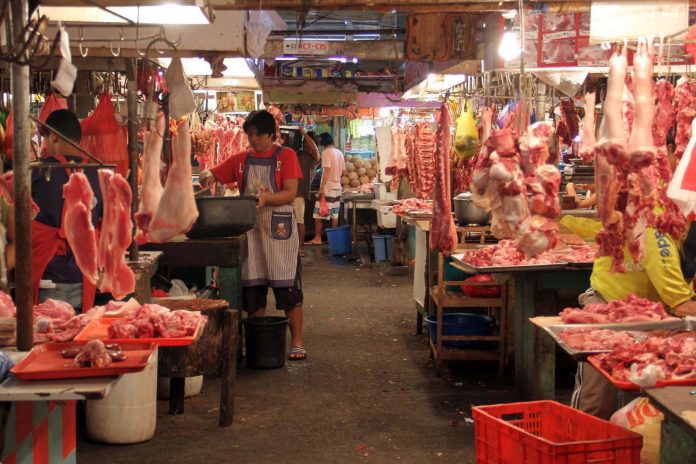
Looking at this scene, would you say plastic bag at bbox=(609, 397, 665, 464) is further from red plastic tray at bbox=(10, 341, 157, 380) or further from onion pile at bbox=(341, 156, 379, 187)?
onion pile at bbox=(341, 156, 379, 187)

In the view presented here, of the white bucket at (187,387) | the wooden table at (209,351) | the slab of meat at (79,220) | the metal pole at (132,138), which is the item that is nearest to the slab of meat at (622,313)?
the wooden table at (209,351)

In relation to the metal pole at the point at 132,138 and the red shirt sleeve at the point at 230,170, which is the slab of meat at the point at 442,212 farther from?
the red shirt sleeve at the point at 230,170

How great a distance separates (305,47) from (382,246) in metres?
7.94

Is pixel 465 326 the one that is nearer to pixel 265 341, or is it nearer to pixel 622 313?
pixel 265 341

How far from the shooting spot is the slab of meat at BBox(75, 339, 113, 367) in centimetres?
334

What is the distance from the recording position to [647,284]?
5340mm

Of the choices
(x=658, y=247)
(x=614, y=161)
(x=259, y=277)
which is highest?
(x=614, y=161)

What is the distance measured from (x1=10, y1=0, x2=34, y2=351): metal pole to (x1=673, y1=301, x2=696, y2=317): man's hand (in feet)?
11.7

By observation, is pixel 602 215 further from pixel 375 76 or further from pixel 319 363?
pixel 375 76

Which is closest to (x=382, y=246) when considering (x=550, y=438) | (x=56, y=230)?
(x=56, y=230)

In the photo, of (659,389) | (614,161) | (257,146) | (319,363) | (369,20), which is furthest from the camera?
(369,20)

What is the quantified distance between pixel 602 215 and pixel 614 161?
52 centimetres

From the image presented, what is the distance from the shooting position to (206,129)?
1188 centimetres

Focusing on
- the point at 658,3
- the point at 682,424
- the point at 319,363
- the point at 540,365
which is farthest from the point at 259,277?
the point at 682,424
